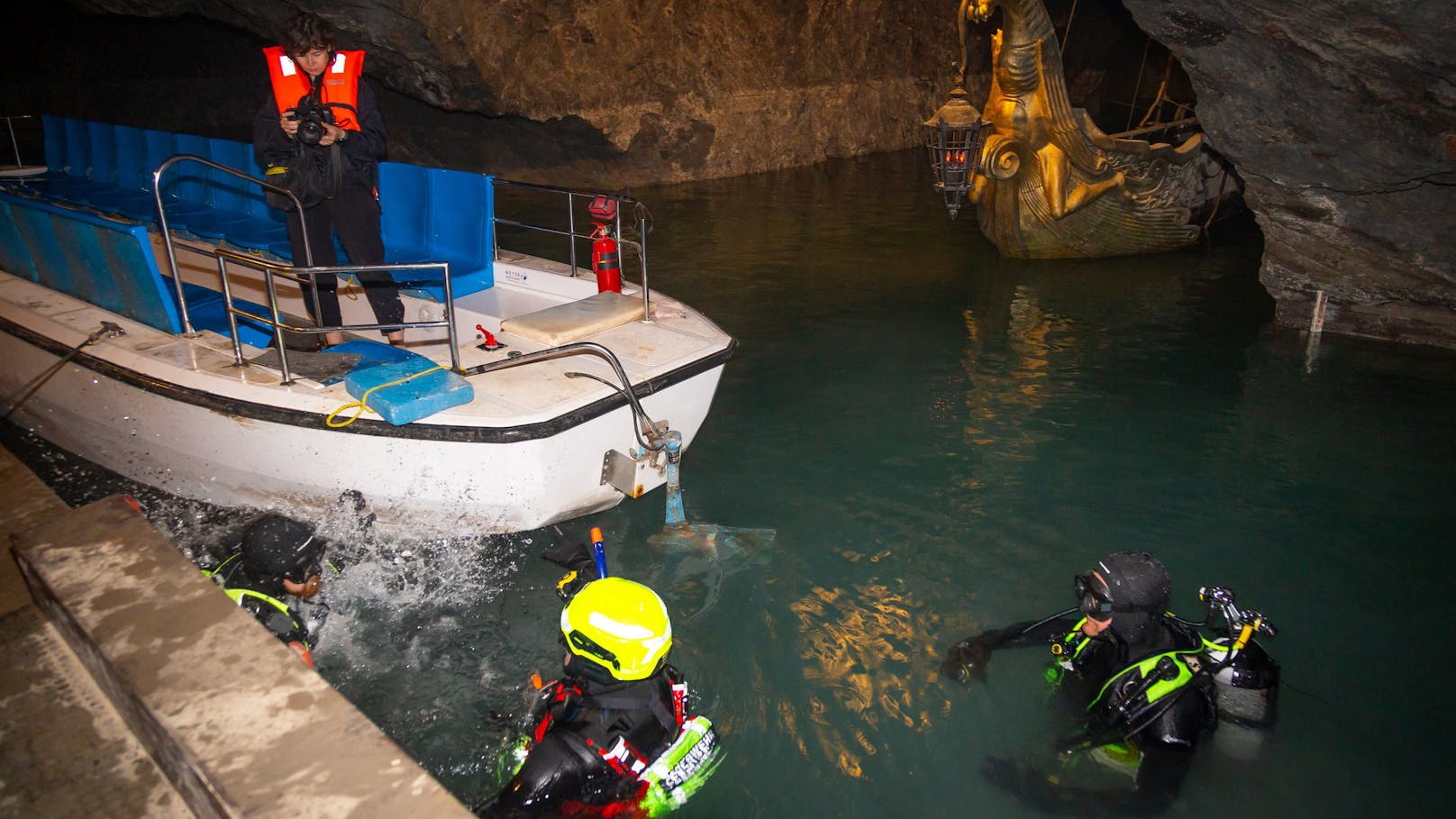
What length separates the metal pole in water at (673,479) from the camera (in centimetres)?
485

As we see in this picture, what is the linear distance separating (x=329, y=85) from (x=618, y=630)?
403 cm

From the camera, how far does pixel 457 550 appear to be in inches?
192

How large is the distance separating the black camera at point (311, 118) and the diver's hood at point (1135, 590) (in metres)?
4.61

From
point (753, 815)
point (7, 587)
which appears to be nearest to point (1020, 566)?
point (753, 815)

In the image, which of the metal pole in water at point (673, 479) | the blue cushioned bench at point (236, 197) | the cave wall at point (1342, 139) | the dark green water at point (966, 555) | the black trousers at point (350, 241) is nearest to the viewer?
the dark green water at point (966, 555)

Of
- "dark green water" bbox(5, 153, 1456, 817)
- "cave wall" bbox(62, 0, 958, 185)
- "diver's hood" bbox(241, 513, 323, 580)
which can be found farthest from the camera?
"cave wall" bbox(62, 0, 958, 185)

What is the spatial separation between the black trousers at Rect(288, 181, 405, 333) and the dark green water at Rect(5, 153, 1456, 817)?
1.63 m

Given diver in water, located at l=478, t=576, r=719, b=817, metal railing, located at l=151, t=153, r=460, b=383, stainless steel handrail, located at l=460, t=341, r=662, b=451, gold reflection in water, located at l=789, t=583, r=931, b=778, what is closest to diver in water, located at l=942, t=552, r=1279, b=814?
gold reflection in water, located at l=789, t=583, r=931, b=778

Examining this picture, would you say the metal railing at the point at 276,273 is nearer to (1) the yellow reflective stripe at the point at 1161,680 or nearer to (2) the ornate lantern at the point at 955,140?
(1) the yellow reflective stripe at the point at 1161,680

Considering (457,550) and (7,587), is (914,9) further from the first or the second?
(7,587)

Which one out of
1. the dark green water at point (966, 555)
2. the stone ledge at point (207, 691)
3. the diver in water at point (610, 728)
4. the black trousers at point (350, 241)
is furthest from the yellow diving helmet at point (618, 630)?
the black trousers at point (350, 241)

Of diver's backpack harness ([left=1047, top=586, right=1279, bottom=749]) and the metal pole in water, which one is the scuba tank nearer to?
diver's backpack harness ([left=1047, top=586, right=1279, bottom=749])

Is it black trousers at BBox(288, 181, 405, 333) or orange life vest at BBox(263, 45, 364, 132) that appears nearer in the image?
orange life vest at BBox(263, 45, 364, 132)

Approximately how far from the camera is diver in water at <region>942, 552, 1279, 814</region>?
3404mm
